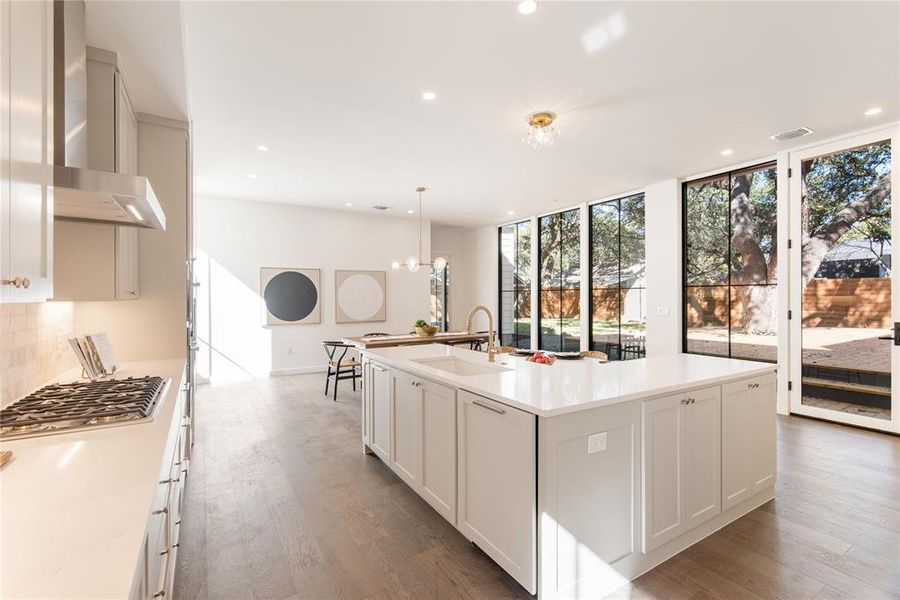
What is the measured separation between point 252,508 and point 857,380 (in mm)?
5401

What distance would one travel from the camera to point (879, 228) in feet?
12.5

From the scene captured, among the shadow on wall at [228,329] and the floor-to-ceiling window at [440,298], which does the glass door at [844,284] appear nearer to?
the floor-to-ceiling window at [440,298]

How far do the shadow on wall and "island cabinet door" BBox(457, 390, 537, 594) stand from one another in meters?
5.60

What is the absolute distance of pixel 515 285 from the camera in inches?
333

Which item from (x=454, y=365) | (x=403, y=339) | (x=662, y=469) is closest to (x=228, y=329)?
(x=403, y=339)

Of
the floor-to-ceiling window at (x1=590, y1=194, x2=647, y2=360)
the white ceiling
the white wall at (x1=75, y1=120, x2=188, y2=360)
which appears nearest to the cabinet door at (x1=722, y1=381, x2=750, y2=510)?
the white ceiling

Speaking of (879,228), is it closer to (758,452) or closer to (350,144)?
(758,452)

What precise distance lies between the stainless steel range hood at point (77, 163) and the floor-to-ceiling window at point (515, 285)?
271 inches

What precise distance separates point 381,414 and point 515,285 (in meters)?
5.94

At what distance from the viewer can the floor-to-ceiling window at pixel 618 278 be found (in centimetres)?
Answer: 607

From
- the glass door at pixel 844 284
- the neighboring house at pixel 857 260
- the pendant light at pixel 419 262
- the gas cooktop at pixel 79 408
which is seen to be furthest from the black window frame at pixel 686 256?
the gas cooktop at pixel 79 408

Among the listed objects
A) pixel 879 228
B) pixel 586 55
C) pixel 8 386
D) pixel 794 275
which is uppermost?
pixel 586 55

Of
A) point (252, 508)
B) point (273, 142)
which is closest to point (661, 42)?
point (273, 142)

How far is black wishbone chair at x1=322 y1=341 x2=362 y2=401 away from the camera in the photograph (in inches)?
209
